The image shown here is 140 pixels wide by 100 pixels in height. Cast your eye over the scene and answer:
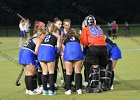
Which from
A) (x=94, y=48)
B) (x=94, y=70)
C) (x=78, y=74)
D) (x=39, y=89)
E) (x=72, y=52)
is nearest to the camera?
(x=72, y=52)

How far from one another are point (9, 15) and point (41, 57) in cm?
A: 5214

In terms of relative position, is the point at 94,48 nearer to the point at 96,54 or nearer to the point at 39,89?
the point at 96,54

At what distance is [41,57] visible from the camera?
10570 mm

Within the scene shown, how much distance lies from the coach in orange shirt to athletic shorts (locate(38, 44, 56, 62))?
81cm

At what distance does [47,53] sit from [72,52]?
0.62 meters

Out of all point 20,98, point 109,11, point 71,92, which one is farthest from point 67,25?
point 109,11

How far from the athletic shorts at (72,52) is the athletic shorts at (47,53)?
0.33 m

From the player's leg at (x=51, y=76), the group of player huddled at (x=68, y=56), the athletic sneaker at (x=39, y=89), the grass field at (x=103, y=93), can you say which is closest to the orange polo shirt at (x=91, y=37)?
the group of player huddled at (x=68, y=56)

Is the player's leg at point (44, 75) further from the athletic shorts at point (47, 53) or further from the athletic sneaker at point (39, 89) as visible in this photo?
the athletic sneaker at point (39, 89)

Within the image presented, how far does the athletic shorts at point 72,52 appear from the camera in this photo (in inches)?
413

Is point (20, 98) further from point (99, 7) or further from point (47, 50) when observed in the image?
point (99, 7)

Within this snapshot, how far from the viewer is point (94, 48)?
10.6 m

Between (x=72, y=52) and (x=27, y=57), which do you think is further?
(x=27, y=57)

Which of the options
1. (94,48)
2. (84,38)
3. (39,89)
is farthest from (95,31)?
(39,89)
